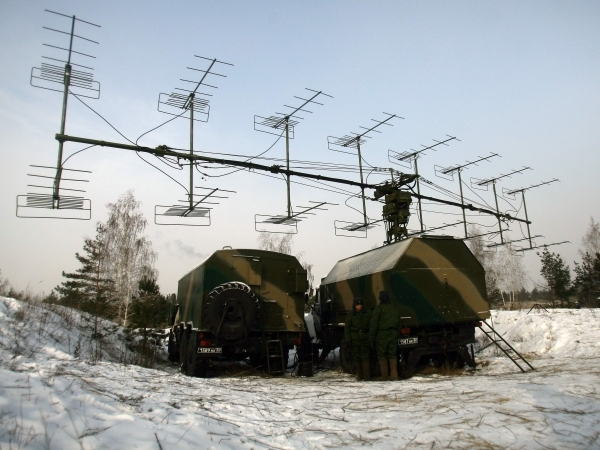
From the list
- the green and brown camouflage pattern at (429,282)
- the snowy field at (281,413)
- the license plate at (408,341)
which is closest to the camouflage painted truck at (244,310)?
the green and brown camouflage pattern at (429,282)

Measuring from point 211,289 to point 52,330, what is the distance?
202 inches

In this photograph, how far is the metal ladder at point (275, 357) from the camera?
10531mm

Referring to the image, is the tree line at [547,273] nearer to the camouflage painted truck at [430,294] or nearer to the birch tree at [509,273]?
the birch tree at [509,273]

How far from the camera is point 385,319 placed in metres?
8.96

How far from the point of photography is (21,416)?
328cm

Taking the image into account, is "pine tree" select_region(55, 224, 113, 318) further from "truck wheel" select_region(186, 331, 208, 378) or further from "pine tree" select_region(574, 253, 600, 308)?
"pine tree" select_region(574, 253, 600, 308)

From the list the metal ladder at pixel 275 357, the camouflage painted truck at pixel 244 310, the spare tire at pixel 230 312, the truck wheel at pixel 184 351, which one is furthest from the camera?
the truck wheel at pixel 184 351

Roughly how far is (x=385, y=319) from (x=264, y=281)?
3.41 metres

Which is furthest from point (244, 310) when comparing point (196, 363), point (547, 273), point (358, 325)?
point (547, 273)

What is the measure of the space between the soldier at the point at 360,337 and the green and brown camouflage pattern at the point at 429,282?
0.65 m

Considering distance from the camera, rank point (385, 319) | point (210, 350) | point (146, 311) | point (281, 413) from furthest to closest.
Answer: point (146, 311) → point (210, 350) → point (385, 319) → point (281, 413)

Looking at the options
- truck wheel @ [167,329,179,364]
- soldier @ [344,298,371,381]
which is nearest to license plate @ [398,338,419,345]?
soldier @ [344,298,371,381]

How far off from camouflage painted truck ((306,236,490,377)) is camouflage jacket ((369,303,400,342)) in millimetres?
523

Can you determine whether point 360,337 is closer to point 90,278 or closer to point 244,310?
point 244,310
